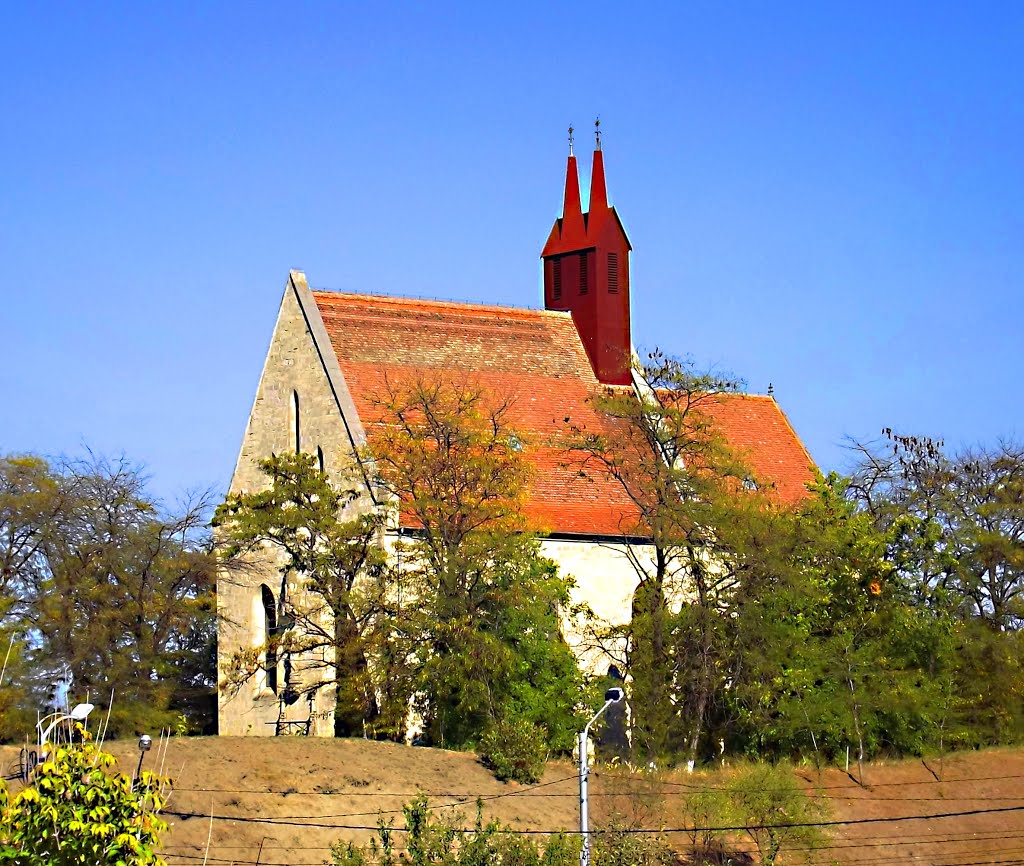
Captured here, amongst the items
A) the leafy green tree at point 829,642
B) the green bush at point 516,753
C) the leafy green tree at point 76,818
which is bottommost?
the leafy green tree at point 76,818

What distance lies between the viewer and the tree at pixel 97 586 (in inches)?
1426

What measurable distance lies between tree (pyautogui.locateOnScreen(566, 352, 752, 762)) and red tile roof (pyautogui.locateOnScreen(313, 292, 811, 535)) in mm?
1589

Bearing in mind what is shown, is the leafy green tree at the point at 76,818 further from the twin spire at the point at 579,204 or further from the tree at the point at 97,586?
the twin spire at the point at 579,204

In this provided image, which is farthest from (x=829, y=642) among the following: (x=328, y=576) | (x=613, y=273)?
(x=613, y=273)

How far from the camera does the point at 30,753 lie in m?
27.3

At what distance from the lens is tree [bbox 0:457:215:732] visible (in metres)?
36.2

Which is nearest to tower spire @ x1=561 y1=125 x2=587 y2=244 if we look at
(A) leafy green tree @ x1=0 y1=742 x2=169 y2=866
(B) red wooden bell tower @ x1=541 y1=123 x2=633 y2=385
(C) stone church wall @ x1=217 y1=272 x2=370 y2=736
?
(B) red wooden bell tower @ x1=541 y1=123 x2=633 y2=385

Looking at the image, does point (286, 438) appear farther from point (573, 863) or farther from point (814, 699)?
point (573, 863)

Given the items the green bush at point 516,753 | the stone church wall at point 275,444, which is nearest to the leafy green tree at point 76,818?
the green bush at point 516,753

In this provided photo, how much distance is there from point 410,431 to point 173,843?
1239 centimetres

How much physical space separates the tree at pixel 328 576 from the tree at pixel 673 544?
5.50 metres

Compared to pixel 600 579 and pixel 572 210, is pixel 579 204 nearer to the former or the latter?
pixel 572 210

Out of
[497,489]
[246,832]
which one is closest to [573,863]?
[246,832]

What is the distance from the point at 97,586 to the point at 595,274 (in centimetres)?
1852
